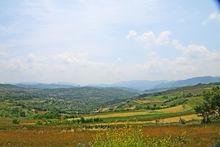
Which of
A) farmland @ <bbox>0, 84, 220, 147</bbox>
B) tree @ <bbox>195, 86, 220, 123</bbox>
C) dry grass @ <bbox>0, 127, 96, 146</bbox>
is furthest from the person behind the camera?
tree @ <bbox>195, 86, 220, 123</bbox>

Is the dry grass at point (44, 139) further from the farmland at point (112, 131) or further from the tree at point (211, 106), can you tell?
the tree at point (211, 106)

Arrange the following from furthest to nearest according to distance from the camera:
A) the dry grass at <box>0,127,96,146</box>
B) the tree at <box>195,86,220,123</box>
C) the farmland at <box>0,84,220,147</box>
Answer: the tree at <box>195,86,220,123</box> < the dry grass at <box>0,127,96,146</box> < the farmland at <box>0,84,220,147</box>

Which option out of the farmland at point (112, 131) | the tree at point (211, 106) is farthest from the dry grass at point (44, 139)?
the tree at point (211, 106)

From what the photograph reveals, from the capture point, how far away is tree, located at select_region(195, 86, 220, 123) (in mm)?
52375

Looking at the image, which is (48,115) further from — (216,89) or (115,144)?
(115,144)

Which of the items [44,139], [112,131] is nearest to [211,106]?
[44,139]

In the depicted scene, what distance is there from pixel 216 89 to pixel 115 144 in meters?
43.4

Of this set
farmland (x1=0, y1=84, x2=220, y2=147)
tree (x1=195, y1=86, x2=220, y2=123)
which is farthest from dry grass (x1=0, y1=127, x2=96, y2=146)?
tree (x1=195, y1=86, x2=220, y2=123)

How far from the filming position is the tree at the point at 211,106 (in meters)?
52.4

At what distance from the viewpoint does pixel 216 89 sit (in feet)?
178

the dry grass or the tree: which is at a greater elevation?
the tree

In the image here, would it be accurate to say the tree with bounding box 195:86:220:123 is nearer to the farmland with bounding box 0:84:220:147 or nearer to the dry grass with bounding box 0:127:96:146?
the farmland with bounding box 0:84:220:147

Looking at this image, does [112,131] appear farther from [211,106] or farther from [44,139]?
[211,106]

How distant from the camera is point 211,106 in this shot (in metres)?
52.6
